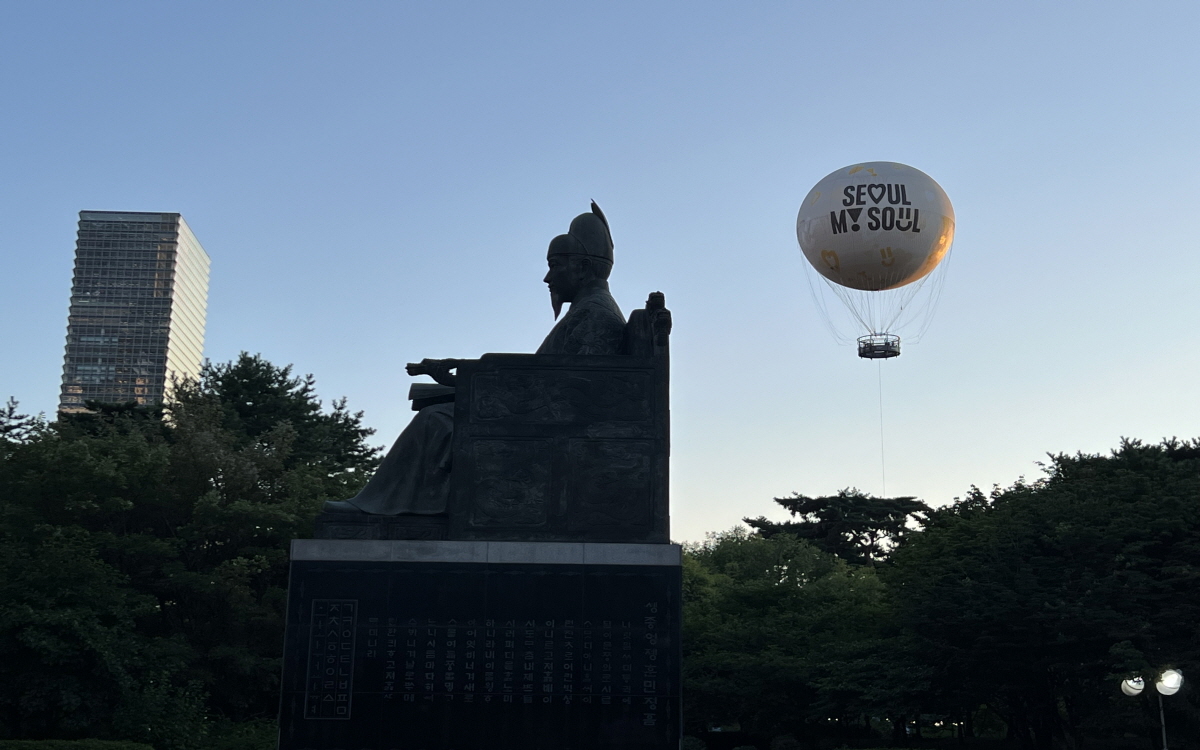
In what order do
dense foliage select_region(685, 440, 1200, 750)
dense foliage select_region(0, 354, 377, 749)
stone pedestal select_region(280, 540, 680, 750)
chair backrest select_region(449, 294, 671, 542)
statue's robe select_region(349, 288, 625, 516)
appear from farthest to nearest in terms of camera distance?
dense foliage select_region(685, 440, 1200, 750), dense foliage select_region(0, 354, 377, 749), statue's robe select_region(349, 288, 625, 516), chair backrest select_region(449, 294, 671, 542), stone pedestal select_region(280, 540, 680, 750)

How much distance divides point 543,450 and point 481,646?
186cm

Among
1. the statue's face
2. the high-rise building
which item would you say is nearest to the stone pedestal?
the statue's face

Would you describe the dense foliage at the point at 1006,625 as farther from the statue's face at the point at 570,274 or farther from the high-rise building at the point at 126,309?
the high-rise building at the point at 126,309

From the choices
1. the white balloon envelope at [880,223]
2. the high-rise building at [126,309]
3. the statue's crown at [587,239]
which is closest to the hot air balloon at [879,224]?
the white balloon envelope at [880,223]

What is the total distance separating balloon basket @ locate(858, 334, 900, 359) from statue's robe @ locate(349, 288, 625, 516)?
82.6 feet

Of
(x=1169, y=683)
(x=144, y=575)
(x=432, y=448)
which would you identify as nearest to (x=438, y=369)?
(x=432, y=448)

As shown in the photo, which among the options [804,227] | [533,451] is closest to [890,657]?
[804,227]

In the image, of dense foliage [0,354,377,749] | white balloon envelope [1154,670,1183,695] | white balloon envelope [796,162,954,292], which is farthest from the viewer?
white balloon envelope [796,162,954,292]

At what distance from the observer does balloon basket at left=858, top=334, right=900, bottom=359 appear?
35781mm

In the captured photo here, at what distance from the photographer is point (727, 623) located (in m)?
29.3

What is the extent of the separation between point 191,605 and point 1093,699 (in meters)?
17.8

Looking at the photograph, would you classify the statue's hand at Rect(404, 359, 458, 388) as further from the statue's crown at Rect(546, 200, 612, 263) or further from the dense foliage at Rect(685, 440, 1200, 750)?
the dense foliage at Rect(685, 440, 1200, 750)

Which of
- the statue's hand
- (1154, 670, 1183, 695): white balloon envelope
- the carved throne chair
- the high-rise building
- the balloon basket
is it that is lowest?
(1154, 670, 1183, 695): white balloon envelope

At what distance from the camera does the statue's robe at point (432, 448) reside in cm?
1104
